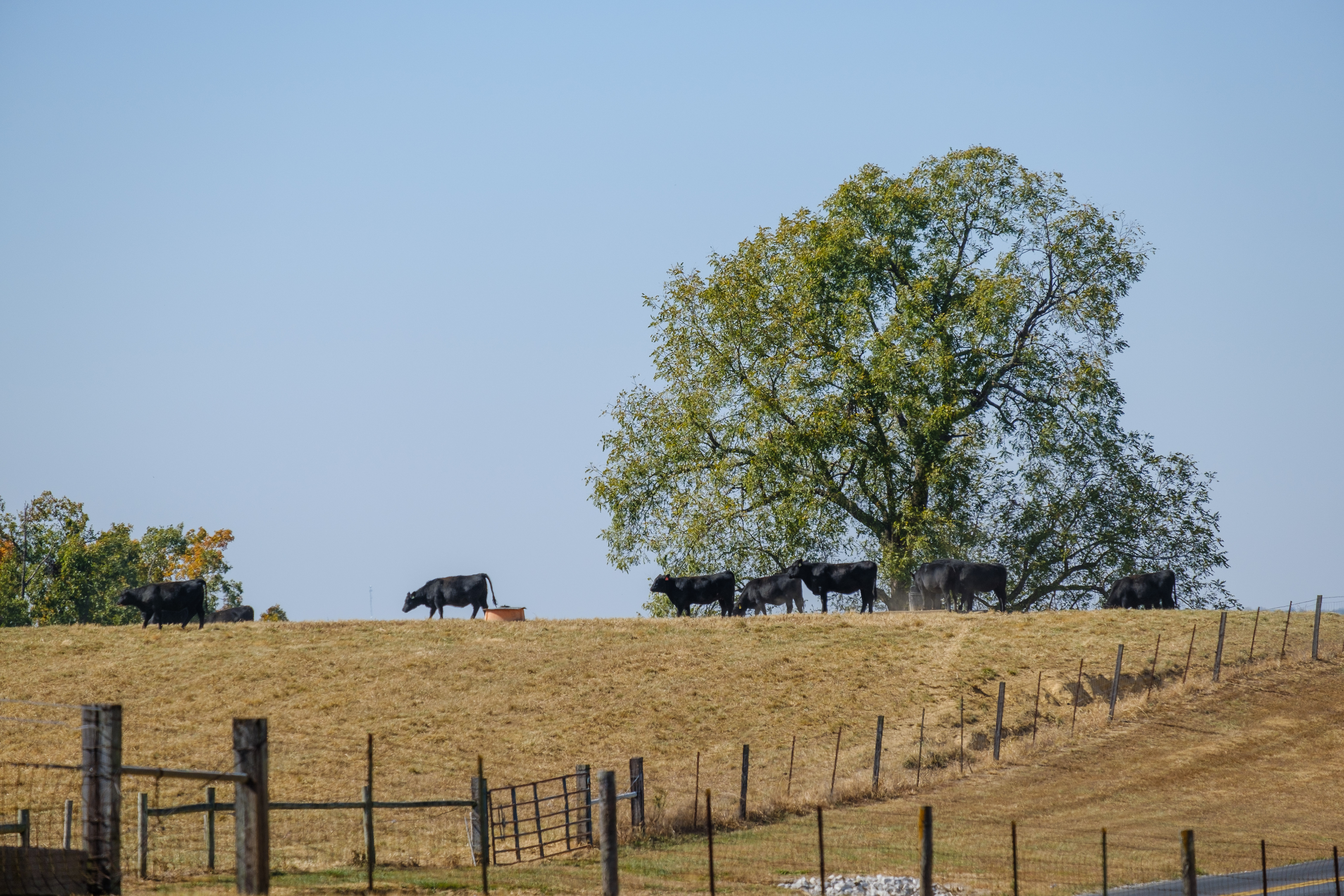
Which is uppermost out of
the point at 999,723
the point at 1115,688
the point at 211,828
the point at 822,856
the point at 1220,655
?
the point at 1220,655

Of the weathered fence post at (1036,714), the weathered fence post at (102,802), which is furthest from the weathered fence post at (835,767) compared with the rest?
the weathered fence post at (102,802)

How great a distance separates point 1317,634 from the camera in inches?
1422

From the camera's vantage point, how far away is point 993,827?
23688 millimetres

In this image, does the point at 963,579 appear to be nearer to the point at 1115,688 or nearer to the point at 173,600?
the point at 1115,688

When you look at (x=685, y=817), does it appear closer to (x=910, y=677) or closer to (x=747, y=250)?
(x=910, y=677)

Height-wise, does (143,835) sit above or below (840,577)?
below

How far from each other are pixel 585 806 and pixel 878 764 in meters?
8.33

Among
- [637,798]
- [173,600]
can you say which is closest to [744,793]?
[637,798]

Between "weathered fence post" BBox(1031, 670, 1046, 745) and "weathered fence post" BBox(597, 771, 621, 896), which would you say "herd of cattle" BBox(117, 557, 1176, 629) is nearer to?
"weathered fence post" BBox(1031, 670, 1046, 745)

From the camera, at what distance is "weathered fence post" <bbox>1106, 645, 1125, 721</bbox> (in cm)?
3209

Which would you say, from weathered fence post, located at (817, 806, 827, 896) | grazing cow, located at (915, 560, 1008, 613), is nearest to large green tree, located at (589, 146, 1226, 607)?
grazing cow, located at (915, 560, 1008, 613)

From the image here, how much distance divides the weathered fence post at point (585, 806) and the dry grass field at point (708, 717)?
938mm

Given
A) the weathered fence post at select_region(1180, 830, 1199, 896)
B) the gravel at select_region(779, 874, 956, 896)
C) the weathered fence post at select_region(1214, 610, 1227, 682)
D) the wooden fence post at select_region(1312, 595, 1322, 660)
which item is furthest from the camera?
the wooden fence post at select_region(1312, 595, 1322, 660)

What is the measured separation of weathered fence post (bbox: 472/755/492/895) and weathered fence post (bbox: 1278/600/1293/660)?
71.8 feet
